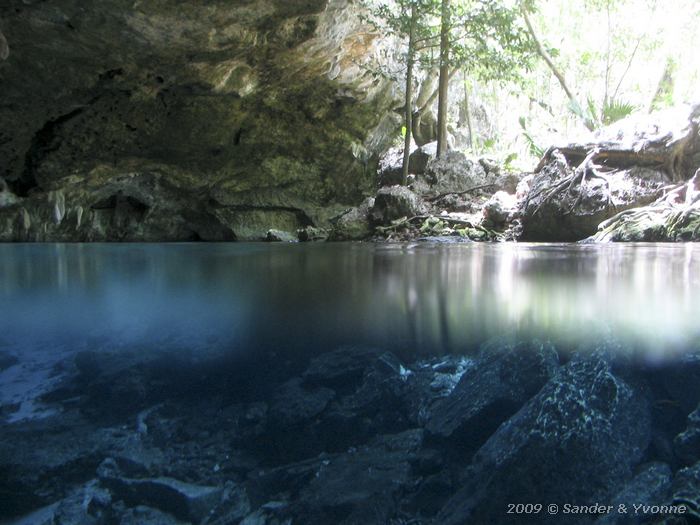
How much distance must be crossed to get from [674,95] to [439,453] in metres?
13.1

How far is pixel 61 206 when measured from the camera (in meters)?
9.90

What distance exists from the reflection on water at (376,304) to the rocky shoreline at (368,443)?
30 cm

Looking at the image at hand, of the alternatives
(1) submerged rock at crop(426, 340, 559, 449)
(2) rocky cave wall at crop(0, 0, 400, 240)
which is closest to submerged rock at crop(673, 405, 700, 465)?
(1) submerged rock at crop(426, 340, 559, 449)

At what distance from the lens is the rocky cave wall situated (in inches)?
229

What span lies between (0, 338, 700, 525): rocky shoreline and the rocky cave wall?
17.2ft

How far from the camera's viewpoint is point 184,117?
8.55 m

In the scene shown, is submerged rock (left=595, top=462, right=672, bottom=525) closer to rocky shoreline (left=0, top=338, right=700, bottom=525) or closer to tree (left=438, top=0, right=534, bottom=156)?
rocky shoreline (left=0, top=338, right=700, bottom=525)

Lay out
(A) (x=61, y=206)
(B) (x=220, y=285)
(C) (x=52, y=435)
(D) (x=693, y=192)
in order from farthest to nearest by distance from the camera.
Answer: (A) (x=61, y=206), (D) (x=693, y=192), (B) (x=220, y=285), (C) (x=52, y=435)

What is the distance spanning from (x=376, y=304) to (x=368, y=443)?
1258 millimetres

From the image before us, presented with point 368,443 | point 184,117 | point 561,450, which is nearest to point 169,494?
point 368,443

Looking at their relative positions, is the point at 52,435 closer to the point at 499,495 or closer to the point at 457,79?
the point at 499,495

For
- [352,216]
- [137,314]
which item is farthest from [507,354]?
[352,216]

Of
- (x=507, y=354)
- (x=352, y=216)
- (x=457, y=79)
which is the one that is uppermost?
(x=457, y=79)

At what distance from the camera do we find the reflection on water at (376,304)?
1993 millimetres
